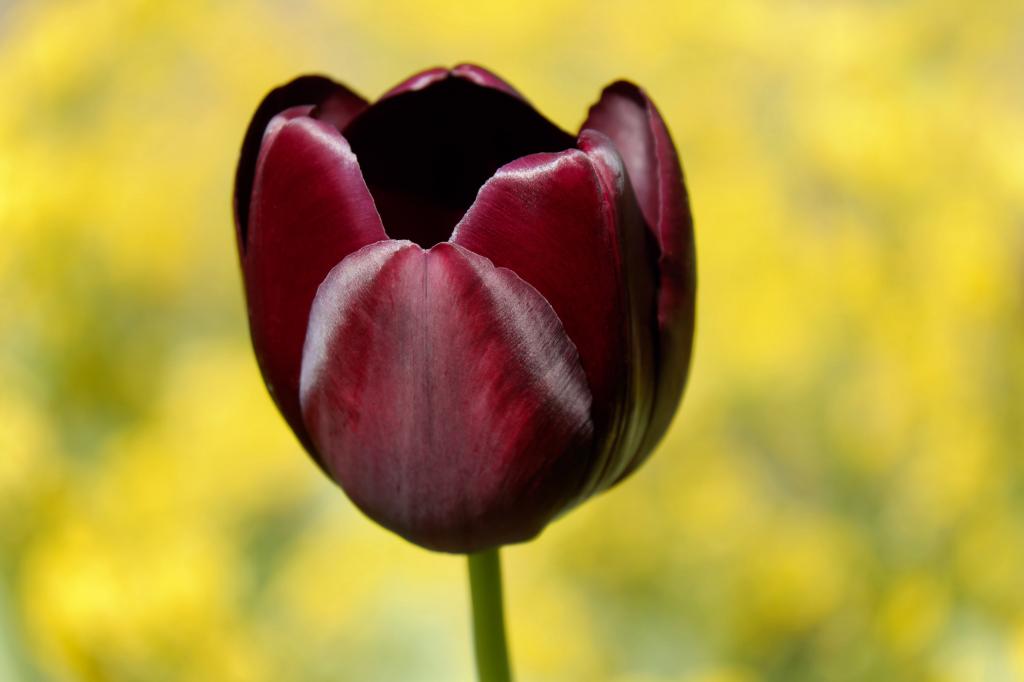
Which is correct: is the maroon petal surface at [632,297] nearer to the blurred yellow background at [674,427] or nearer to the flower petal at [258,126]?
the flower petal at [258,126]

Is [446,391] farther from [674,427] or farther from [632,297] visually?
[674,427]

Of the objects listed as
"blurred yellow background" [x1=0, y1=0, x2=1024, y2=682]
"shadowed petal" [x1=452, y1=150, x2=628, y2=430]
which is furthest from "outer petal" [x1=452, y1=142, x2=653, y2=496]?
"blurred yellow background" [x1=0, y1=0, x2=1024, y2=682]

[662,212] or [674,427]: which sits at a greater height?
[662,212]

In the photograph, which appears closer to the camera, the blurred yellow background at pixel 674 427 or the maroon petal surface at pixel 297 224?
the maroon petal surface at pixel 297 224

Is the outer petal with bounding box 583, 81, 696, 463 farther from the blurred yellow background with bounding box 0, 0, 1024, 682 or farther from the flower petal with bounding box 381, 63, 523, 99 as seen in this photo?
the blurred yellow background with bounding box 0, 0, 1024, 682

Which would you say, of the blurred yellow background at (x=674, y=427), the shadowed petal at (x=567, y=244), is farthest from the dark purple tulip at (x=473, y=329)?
the blurred yellow background at (x=674, y=427)

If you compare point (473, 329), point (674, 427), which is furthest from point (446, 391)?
point (674, 427)
